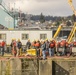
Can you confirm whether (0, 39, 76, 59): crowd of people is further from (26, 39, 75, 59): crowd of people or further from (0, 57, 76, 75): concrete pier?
(0, 57, 76, 75): concrete pier

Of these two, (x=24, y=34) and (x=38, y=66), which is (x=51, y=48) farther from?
(x=24, y=34)

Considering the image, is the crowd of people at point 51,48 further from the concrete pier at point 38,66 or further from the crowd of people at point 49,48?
the concrete pier at point 38,66

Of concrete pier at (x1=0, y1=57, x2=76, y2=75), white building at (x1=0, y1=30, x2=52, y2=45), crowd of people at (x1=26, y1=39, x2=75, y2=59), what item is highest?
white building at (x1=0, y1=30, x2=52, y2=45)

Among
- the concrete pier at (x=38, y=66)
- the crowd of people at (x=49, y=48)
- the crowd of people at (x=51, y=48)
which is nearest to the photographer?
the concrete pier at (x=38, y=66)

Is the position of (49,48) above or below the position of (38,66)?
above

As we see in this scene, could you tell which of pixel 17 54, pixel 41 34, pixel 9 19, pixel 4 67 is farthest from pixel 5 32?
pixel 4 67

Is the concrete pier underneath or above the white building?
underneath

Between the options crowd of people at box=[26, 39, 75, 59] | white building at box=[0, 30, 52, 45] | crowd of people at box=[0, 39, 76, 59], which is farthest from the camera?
white building at box=[0, 30, 52, 45]

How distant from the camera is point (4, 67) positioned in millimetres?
29188

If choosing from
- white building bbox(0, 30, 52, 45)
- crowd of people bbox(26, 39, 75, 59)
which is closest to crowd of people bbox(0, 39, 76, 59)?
crowd of people bbox(26, 39, 75, 59)

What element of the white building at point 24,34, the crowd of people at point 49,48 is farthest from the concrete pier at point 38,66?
the white building at point 24,34

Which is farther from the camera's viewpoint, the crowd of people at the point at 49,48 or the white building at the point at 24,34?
the white building at the point at 24,34

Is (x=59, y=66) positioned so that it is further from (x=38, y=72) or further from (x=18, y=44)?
(x=18, y=44)

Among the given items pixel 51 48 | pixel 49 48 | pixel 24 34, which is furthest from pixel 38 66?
pixel 24 34
